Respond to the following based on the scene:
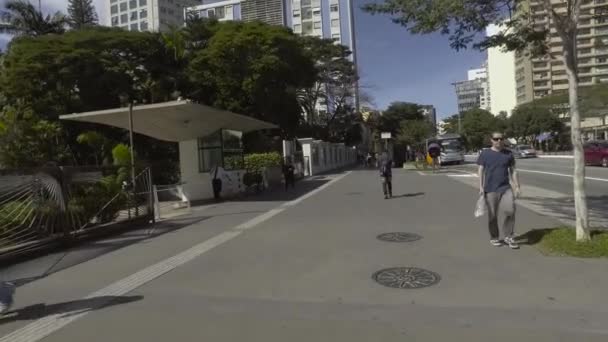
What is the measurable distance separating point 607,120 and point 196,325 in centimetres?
8437

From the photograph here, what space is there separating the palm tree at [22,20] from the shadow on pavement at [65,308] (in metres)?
37.1

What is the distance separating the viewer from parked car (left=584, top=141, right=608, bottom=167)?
26.9 meters

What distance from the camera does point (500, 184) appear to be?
7211mm

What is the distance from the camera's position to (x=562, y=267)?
607 centimetres

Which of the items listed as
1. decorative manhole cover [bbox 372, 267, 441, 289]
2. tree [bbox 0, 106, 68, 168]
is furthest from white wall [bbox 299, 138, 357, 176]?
decorative manhole cover [bbox 372, 267, 441, 289]

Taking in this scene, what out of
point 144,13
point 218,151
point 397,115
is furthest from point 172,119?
A: point 144,13

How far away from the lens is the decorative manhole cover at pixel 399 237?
8250mm

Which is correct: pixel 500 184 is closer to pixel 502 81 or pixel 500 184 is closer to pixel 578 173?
pixel 578 173

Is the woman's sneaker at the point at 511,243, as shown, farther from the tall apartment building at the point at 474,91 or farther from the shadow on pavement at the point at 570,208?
the tall apartment building at the point at 474,91

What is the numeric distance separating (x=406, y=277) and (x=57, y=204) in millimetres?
6558

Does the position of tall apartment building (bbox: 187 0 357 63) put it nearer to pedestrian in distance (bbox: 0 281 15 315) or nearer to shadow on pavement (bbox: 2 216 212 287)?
shadow on pavement (bbox: 2 216 212 287)

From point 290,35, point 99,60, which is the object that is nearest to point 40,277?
point 99,60

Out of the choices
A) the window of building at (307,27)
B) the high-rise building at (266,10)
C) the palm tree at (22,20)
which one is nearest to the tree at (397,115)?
the window of building at (307,27)

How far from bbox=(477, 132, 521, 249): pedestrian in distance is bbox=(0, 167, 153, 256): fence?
7.41m
